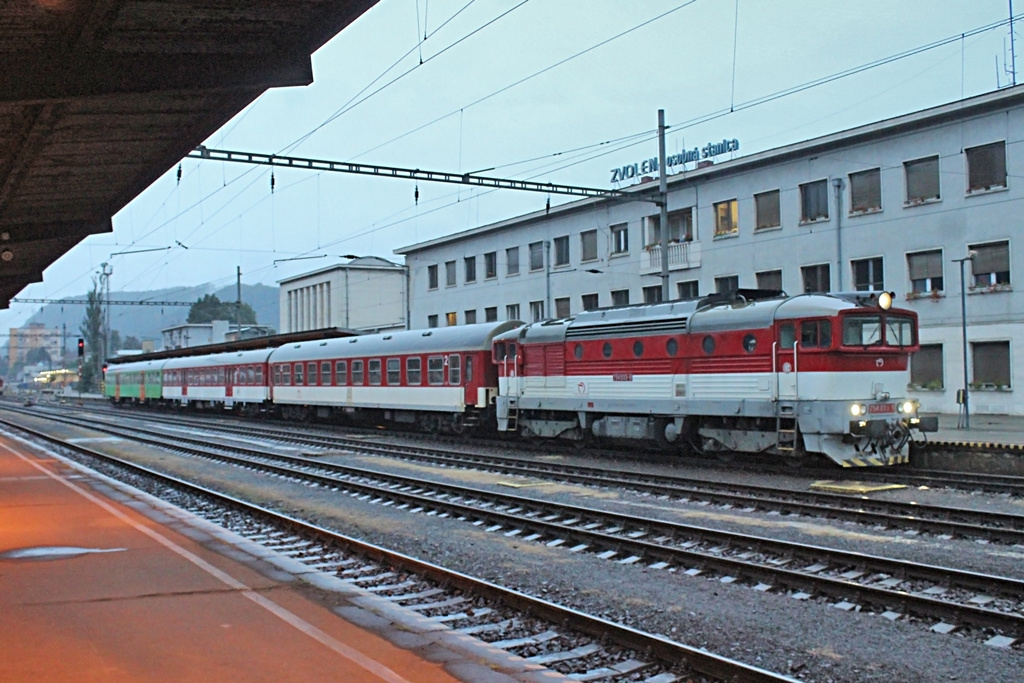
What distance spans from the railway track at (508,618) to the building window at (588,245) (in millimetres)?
35747

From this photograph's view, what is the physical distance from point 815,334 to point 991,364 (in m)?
17.7

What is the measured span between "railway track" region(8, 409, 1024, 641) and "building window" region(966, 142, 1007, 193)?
24110 millimetres

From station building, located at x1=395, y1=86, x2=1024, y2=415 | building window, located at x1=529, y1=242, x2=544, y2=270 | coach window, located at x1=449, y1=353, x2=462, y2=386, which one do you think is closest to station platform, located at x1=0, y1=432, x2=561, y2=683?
coach window, located at x1=449, y1=353, x2=462, y2=386

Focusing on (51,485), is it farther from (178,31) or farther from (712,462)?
(712,462)

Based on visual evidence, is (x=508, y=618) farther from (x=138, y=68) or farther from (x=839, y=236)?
(x=839, y=236)

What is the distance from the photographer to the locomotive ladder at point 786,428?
18078 millimetres

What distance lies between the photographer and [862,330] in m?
17.8

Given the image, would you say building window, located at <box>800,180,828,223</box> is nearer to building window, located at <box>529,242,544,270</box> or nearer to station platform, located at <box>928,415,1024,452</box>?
station platform, located at <box>928,415,1024,452</box>

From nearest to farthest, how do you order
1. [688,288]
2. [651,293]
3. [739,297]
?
[739,297], [688,288], [651,293]

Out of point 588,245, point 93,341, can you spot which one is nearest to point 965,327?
point 588,245

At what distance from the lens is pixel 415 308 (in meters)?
62.7

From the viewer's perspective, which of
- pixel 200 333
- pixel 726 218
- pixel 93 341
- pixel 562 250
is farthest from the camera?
pixel 93 341

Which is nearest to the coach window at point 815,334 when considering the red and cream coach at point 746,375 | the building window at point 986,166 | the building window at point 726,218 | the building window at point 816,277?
the red and cream coach at point 746,375

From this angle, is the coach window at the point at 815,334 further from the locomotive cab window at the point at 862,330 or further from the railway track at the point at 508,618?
the railway track at the point at 508,618
